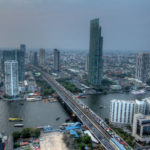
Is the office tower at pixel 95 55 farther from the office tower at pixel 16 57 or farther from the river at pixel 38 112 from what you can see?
the office tower at pixel 16 57

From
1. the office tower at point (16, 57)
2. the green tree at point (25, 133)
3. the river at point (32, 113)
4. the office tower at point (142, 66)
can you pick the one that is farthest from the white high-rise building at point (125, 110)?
the office tower at point (16, 57)

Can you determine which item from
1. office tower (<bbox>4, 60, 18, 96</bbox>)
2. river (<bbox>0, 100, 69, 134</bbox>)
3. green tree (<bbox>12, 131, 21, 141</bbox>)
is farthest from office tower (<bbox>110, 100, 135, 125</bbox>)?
office tower (<bbox>4, 60, 18, 96</bbox>)

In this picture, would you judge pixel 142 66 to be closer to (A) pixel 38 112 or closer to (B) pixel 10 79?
(A) pixel 38 112

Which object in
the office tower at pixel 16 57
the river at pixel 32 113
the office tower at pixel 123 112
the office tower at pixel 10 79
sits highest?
the office tower at pixel 16 57

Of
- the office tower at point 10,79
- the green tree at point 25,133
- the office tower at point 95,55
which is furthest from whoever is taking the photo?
the office tower at point 95,55

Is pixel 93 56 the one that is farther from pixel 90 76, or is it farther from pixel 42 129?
pixel 42 129

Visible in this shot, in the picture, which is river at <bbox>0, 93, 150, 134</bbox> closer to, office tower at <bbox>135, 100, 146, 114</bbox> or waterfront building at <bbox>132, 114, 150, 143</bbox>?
office tower at <bbox>135, 100, 146, 114</bbox>

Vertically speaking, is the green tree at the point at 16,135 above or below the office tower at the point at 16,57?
below

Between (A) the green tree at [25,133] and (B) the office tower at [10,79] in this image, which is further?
(B) the office tower at [10,79]
